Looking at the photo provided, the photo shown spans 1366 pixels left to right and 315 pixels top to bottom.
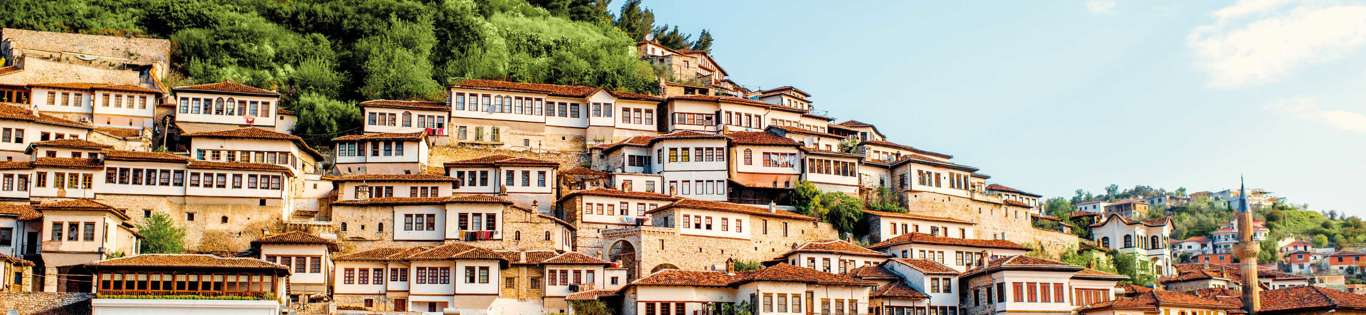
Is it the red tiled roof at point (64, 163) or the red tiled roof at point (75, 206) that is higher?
→ the red tiled roof at point (64, 163)

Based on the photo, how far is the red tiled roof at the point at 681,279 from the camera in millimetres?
47688

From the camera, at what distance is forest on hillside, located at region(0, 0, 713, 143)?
70125 millimetres

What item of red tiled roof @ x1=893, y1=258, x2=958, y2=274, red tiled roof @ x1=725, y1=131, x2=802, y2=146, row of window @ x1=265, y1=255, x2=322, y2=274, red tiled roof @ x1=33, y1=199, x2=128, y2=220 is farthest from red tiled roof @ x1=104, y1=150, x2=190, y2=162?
red tiled roof @ x1=893, y1=258, x2=958, y2=274

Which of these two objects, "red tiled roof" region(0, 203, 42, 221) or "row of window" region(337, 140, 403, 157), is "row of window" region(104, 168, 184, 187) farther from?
"row of window" region(337, 140, 403, 157)

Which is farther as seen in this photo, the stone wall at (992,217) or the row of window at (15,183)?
the stone wall at (992,217)

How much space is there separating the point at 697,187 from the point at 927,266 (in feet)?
39.6

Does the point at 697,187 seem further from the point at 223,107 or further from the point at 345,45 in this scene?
the point at 345,45

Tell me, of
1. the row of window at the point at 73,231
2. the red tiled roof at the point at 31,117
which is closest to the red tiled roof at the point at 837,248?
the row of window at the point at 73,231

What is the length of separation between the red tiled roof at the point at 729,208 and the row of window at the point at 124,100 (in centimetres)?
2346

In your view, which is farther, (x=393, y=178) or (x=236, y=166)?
(x=393, y=178)

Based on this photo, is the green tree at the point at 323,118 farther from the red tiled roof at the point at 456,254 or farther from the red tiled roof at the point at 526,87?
the red tiled roof at the point at 456,254

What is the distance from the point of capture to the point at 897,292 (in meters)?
52.0

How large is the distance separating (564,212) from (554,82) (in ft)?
60.9

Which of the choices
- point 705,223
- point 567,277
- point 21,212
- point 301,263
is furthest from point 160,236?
point 705,223
